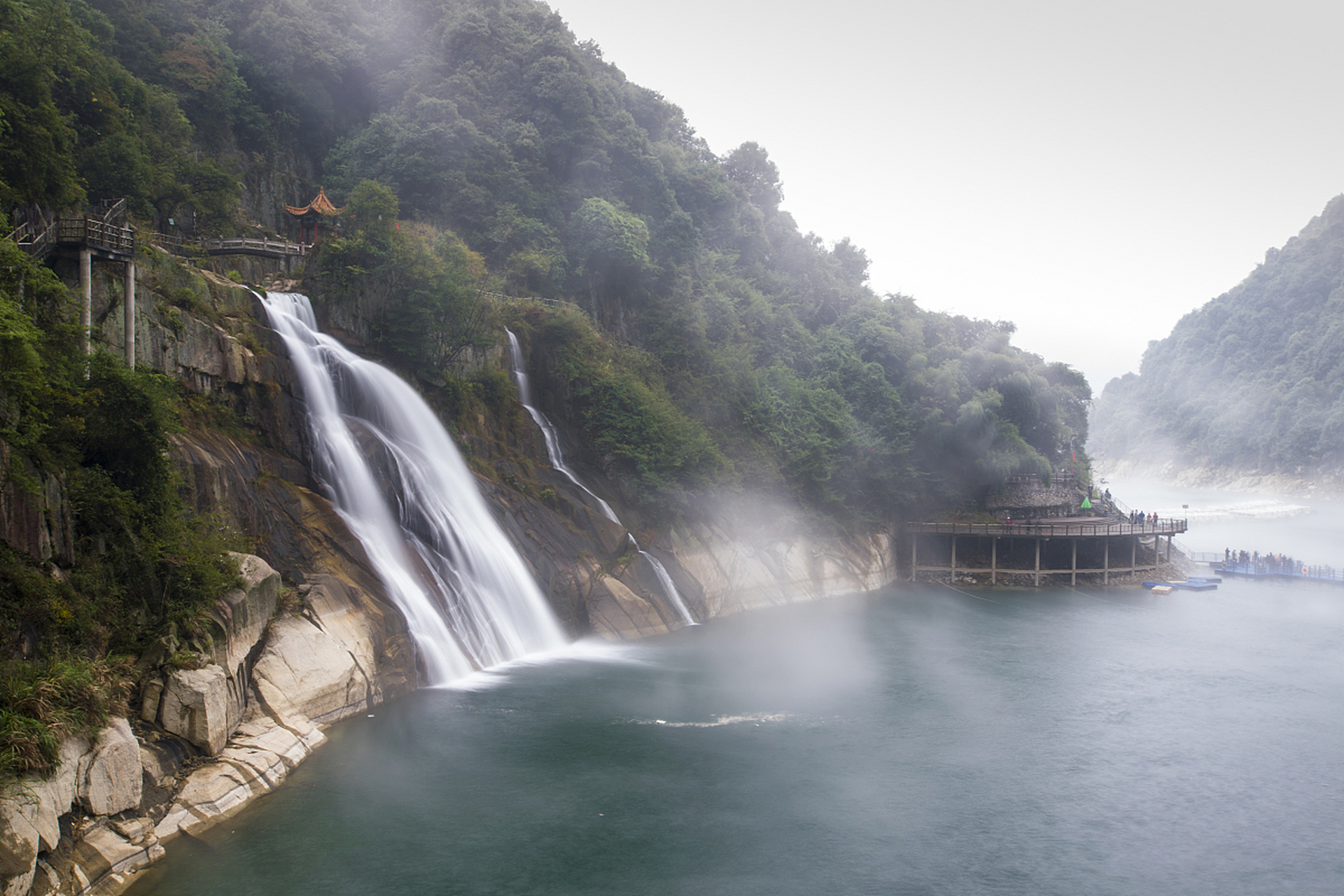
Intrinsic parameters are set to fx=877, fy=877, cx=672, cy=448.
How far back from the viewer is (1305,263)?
154m

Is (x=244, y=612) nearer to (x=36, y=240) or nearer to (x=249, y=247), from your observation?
(x=36, y=240)

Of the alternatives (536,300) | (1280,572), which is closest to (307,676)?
(536,300)

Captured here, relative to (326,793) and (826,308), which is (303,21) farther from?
(326,793)

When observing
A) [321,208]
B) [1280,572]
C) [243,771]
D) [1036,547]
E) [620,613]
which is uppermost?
[321,208]

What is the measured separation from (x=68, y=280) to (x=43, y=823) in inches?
553

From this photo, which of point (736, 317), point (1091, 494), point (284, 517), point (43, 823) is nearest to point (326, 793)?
point (43, 823)

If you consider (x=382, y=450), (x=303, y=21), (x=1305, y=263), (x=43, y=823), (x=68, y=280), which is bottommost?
(x=43, y=823)

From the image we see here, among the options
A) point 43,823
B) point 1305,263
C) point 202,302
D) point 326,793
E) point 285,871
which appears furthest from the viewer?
point 1305,263

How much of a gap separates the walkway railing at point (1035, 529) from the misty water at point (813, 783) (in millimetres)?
18598

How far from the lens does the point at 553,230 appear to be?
156 ft

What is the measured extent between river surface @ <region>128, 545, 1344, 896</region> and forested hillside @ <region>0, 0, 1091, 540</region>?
14.7m

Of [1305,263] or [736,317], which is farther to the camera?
[1305,263]

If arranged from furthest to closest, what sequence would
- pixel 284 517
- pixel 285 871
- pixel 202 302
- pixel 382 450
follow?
pixel 382 450
pixel 202 302
pixel 284 517
pixel 285 871

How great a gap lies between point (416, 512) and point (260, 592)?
746cm
